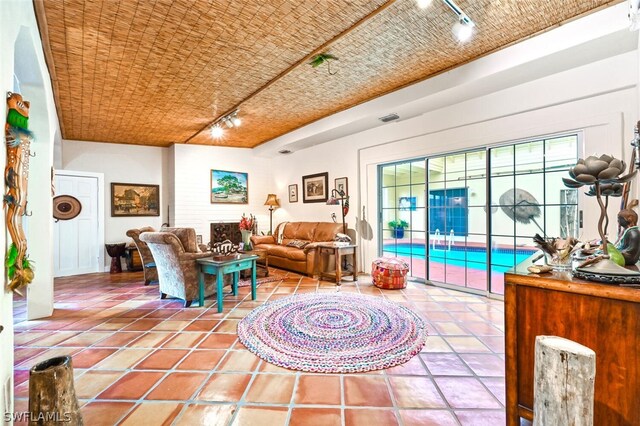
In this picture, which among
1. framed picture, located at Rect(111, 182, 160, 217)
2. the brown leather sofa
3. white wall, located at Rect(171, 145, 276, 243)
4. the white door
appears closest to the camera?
the brown leather sofa

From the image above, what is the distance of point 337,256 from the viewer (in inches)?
181

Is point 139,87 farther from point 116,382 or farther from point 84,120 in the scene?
point 116,382

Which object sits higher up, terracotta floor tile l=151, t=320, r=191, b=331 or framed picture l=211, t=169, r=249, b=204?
framed picture l=211, t=169, r=249, b=204

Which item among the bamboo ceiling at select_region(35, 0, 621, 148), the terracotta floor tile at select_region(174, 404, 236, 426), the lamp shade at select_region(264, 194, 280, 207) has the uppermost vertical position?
the bamboo ceiling at select_region(35, 0, 621, 148)

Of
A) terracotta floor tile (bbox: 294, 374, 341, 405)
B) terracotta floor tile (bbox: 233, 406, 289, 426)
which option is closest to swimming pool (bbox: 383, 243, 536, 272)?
terracotta floor tile (bbox: 294, 374, 341, 405)

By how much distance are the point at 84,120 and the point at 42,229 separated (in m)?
2.76

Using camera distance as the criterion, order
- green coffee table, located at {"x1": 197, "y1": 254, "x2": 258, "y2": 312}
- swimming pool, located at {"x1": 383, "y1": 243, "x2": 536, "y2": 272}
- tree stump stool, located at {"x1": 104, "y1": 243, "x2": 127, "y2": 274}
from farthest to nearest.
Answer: tree stump stool, located at {"x1": 104, "y1": 243, "x2": 127, "y2": 274}
swimming pool, located at {"x1": 383, "y1": 243, "x2": 536, "y2": 272}
green coffee table, located at {"x1": 197, "y1": 254, "x2": 258, "y2": 312}

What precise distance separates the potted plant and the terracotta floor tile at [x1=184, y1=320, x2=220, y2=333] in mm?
3409

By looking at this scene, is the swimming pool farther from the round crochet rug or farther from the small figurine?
the small figurine

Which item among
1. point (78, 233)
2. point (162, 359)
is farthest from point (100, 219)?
point (162, 359)

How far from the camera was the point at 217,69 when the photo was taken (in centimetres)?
334

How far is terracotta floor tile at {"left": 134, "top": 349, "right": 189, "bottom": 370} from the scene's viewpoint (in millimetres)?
2150

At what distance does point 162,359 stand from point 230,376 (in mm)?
671

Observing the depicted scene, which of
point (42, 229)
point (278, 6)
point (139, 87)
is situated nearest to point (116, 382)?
point (42, 229)
